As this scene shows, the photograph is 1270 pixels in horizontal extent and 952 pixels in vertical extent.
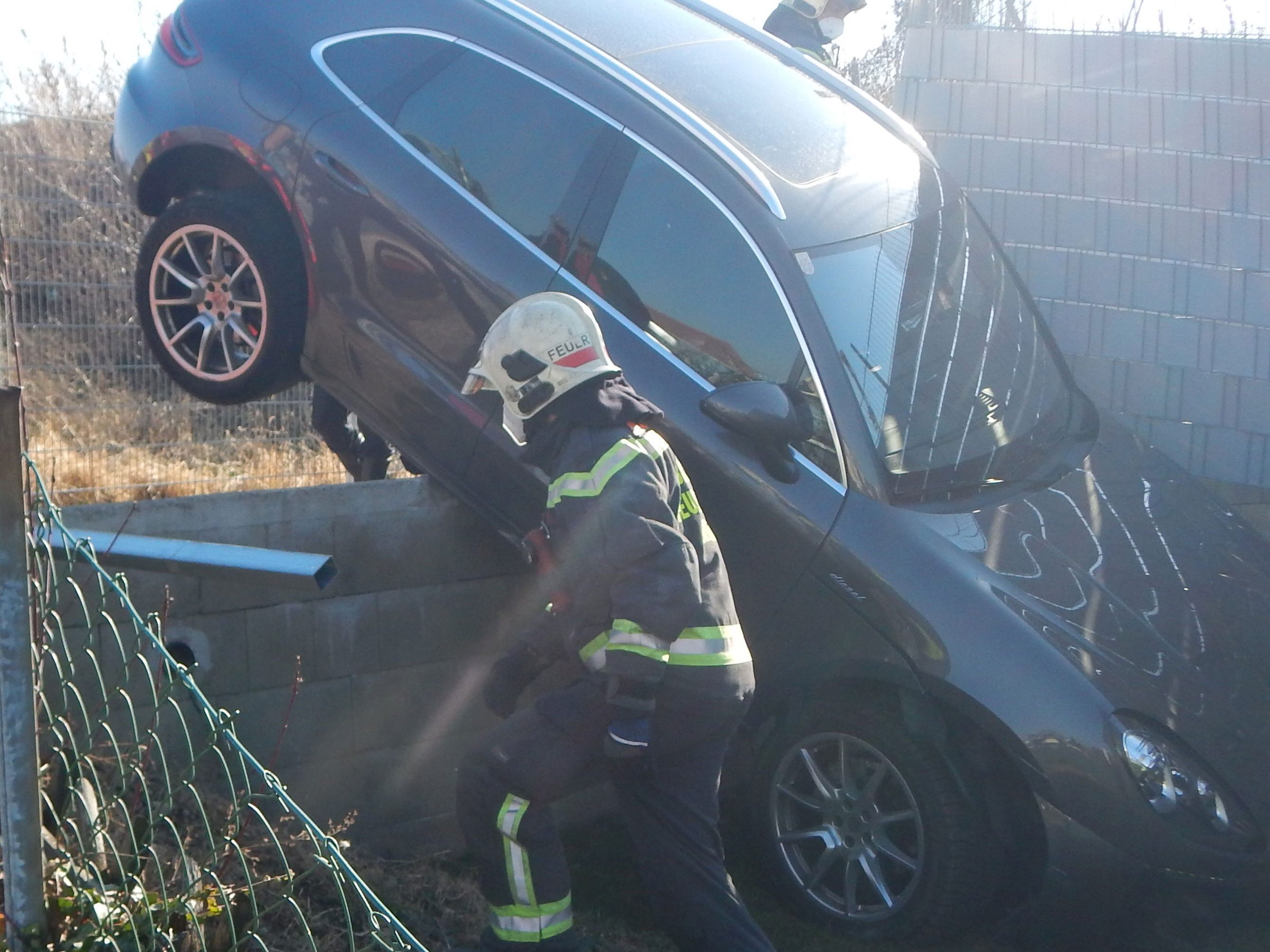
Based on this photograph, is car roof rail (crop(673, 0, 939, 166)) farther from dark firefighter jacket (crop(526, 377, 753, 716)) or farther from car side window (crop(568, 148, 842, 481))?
dark firefighter jacket (crop(526, 377, 753, 716))

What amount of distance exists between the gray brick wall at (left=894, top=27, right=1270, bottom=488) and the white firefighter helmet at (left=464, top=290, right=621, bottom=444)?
12.6ft

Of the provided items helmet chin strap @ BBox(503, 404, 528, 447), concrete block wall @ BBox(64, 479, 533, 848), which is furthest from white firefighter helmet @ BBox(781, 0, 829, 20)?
helmet chin strap @ BBox(503, 404, 528, 447)

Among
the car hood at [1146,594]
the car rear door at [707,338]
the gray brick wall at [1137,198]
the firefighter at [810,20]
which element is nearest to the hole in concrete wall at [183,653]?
the car rear door at [707,338]

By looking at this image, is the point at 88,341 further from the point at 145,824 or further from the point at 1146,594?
the point at 1146,594

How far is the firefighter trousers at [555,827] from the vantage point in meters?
3.35

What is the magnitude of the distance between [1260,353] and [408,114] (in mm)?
4145

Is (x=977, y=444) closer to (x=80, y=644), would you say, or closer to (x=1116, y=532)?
(x=1116, y=532)

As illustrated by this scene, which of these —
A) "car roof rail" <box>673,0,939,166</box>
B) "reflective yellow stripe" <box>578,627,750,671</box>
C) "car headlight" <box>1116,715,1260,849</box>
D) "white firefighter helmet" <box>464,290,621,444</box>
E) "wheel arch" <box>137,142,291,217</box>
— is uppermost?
"car roof rail" <box>673,0,939,166</box>

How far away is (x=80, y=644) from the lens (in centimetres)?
400

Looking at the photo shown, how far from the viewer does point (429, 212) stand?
430cm

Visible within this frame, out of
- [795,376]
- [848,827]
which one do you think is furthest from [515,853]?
[795,376]

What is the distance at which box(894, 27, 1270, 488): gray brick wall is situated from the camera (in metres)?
6.32

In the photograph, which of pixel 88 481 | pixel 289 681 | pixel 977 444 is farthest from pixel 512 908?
pixel 88 481

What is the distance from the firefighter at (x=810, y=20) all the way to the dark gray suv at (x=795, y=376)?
1.79m
